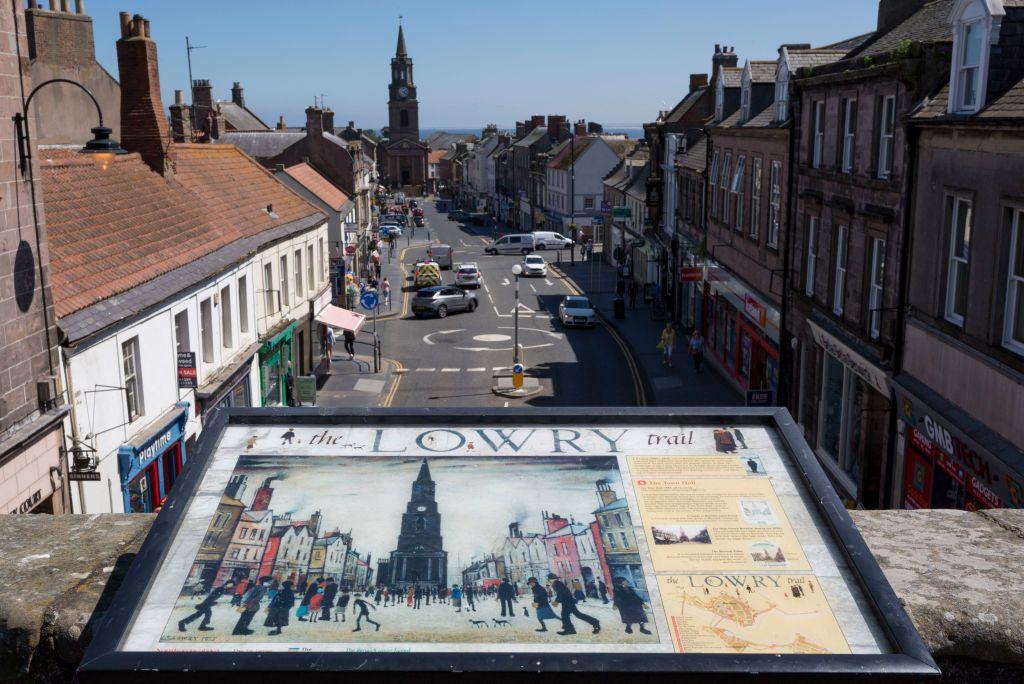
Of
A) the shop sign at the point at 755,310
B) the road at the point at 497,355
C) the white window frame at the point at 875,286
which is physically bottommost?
the road at the point at 497,355

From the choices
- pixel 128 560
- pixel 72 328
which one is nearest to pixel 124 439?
pixel 72 328

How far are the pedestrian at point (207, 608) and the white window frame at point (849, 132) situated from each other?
777 inches

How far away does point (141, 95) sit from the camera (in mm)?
24844

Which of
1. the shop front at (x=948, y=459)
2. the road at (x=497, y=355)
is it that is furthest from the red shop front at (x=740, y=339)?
the shop front at (x=948, y=459)

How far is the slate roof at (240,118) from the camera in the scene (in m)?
79.9

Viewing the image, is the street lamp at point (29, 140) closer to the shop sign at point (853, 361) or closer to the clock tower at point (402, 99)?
the shop sign at point (853, 361)

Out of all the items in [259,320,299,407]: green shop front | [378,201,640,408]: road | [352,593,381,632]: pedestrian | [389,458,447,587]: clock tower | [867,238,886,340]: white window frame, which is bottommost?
[378,201,640,408]: road

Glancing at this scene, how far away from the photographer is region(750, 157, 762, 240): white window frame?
28.9m

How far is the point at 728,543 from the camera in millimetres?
4262

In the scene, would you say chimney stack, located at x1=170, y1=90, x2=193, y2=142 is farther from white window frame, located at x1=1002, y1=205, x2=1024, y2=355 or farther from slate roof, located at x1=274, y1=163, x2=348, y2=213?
white window frame, located at x1=1002, y1=205, x2=1024, y2=355

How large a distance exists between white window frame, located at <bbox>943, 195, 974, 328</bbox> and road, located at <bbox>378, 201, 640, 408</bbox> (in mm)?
12182

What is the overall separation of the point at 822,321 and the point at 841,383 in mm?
1634

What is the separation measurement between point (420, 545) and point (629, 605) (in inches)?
39.2

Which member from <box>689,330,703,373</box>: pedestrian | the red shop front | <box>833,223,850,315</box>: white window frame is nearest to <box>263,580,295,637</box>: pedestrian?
<box>833,223,850,315</box>: white window frame
